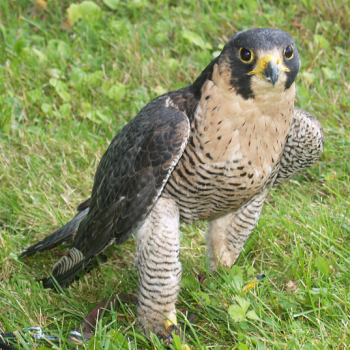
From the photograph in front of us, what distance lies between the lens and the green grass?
3059 millimetres

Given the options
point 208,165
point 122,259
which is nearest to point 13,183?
point 122,259

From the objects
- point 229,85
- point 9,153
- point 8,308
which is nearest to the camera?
point 229,85

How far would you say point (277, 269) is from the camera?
350cm

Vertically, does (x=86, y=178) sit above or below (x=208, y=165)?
below

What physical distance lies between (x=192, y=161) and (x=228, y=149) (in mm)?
213

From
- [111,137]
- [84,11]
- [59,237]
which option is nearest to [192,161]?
[59,237]

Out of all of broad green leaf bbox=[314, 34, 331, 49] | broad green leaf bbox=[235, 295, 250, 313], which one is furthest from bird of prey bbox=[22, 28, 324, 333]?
broad green leaf bbox=[314, 34, 331, 49]

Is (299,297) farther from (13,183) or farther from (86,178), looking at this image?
(13,183)

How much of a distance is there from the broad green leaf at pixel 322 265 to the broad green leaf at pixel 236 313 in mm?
591

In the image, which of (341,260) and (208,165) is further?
(341,260)

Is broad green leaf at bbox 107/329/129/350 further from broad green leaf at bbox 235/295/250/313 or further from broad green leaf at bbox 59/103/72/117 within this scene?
broad green leaf at bbox 59/103/72/117

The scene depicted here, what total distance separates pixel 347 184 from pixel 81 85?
289cm

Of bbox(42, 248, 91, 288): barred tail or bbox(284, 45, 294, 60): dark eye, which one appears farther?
bbox(42, 248, 91, 288): barred tail

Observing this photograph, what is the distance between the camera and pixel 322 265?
10.2ft
